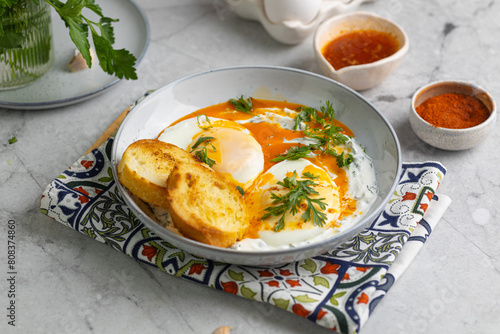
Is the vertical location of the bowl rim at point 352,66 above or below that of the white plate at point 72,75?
below

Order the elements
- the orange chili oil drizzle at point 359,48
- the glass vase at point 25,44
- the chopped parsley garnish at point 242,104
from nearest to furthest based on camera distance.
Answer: the glass vase at point 25,44 < the chopped parsley garnish at point 242,104 < the orange chili oil drizzle at point 359,48

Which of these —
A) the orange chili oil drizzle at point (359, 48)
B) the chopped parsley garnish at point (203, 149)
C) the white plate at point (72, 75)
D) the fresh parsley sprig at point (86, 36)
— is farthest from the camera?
the orange chili oil drizzle at point (359, 48)

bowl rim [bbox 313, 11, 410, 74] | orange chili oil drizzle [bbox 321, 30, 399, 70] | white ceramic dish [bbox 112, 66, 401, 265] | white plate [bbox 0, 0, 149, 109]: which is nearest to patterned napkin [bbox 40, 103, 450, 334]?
white ceramic dish [bbox 112, 66, 401, 265]

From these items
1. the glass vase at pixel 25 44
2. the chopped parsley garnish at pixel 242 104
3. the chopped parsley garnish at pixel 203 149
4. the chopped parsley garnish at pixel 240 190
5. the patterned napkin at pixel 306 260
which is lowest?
the patterned napkin at pixel 306 260

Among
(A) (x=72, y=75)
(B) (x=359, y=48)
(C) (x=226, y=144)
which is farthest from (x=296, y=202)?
(A) (x=72, y=75)

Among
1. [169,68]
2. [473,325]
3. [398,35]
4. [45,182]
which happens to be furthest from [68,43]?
[473,325]

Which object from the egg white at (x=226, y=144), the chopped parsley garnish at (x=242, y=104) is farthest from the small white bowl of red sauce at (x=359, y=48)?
the egg white at (x=226, y=144)

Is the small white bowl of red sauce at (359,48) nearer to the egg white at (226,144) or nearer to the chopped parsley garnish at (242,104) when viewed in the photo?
the chopped parsley garnish at (242,104)

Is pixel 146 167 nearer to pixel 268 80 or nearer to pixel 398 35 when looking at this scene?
pixel 268 80
